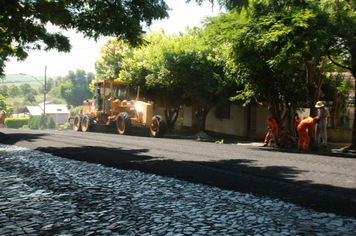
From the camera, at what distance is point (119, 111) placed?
2209 cm

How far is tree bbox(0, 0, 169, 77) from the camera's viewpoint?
11.9 metres

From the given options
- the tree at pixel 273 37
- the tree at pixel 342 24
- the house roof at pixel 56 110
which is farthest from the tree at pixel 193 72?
the house roof at pixel 56 110

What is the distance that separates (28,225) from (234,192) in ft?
10.2

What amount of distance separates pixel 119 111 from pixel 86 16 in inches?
377

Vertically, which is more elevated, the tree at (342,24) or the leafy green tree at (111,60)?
the leafy green tree at (111,60)

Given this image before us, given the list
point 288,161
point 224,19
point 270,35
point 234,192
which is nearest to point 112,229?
point 234,192

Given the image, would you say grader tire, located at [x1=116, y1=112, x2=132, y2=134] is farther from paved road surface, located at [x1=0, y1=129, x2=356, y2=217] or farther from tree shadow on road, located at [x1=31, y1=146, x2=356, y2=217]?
tree shadow on road, located at [x1=31, y1=146, x2=356, y2=217]

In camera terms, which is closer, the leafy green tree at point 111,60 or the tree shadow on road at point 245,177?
the tree shadow on road at point 245,177

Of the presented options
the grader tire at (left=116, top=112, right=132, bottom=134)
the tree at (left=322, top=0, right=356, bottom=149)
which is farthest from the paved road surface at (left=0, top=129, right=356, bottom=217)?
the grader tire at (left=116, top=112, right=132, bottom=134)

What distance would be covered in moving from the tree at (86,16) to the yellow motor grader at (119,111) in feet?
23.4

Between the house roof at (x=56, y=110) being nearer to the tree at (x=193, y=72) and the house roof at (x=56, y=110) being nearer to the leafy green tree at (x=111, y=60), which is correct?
the leafy green tree at (x=111, y=60)

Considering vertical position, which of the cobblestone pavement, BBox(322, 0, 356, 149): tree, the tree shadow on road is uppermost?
BBox(322, 0, 356, 149): tree

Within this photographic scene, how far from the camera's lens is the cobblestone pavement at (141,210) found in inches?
164

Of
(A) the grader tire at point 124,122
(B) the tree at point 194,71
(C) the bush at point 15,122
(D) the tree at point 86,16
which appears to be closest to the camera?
(D) the tree at point 86,16
